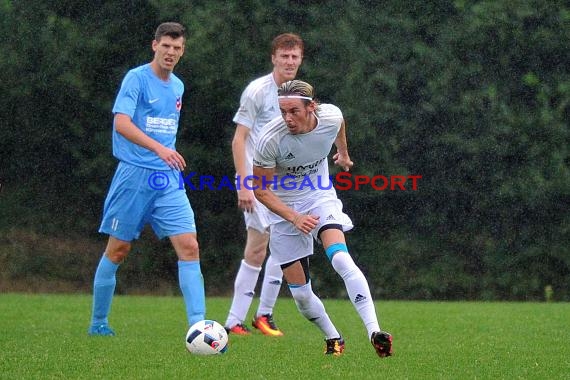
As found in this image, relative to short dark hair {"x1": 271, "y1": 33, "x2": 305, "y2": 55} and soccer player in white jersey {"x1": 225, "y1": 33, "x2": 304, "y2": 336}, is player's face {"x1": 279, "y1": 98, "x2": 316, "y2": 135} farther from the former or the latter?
short dark hair {"x1": 271, "y1": 33, "x2": 305, "y2": 55}

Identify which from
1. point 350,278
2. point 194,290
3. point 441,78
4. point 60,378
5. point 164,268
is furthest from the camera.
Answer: point 164,268

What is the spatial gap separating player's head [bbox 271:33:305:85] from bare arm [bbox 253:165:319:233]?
1.60 metres

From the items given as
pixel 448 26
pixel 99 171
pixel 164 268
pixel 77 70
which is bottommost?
pixel 164 268

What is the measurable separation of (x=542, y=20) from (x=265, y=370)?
10.5 meters

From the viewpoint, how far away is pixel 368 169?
50.8 ft

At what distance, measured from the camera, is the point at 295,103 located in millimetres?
6629

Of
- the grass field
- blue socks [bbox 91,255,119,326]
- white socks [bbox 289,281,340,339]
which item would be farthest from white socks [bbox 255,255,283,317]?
white socks [bbox 289,281,340,339]

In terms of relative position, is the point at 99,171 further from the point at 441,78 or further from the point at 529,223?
the point at 529,223

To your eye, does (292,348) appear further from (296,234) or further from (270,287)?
(270,287)

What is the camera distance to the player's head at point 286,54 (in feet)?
27.2

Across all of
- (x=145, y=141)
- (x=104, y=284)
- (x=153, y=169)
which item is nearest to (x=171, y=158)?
(x=145, y=141)

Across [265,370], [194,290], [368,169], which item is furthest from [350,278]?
[368,169]

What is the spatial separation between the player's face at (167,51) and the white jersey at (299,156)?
4.01ft

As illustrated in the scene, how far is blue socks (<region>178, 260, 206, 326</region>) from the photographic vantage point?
7.42 meters
